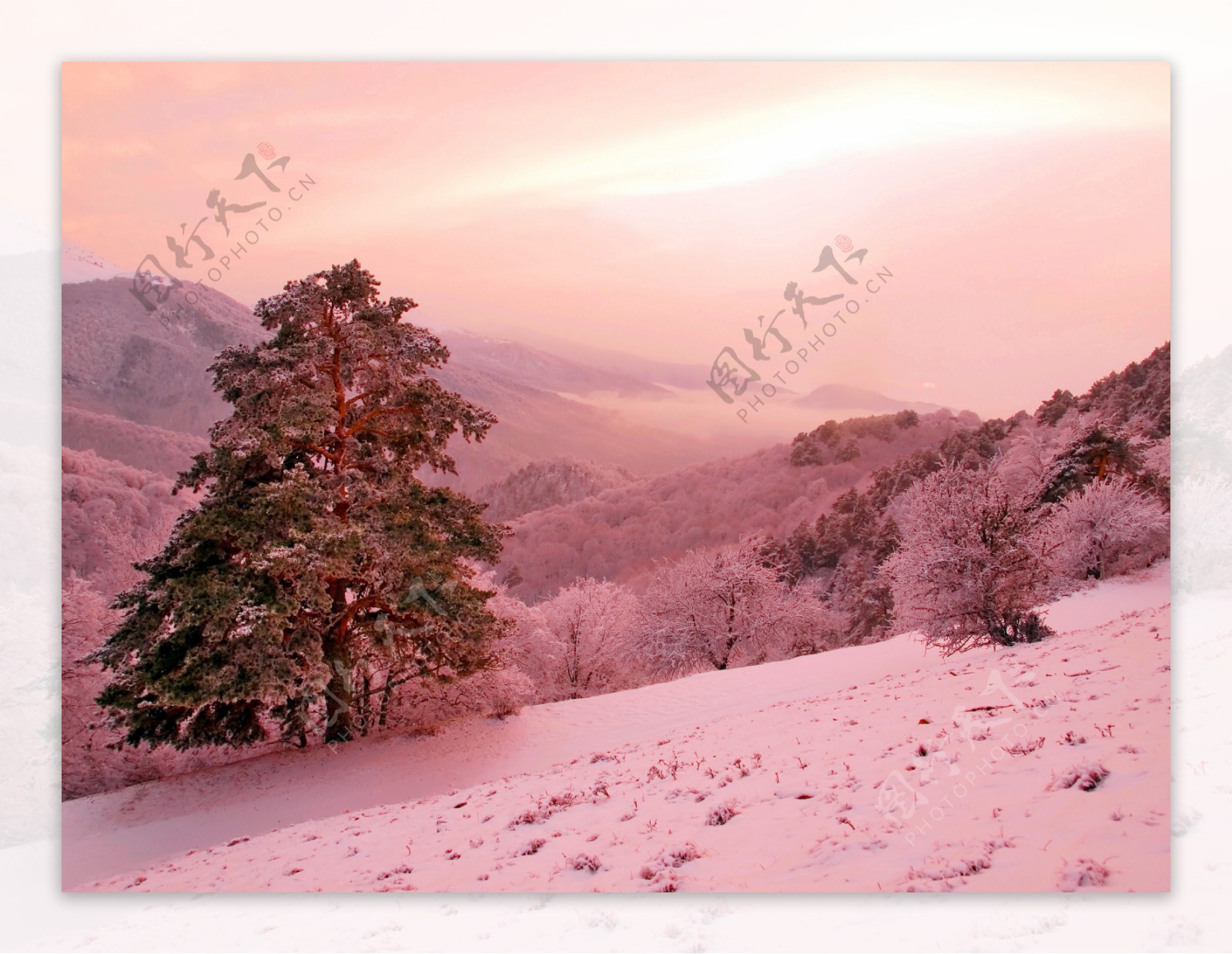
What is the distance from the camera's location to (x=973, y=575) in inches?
404

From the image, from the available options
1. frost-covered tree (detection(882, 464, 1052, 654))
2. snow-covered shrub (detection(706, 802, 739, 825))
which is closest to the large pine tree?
snow-covered shrub (detection(706, 802, 739, 825))

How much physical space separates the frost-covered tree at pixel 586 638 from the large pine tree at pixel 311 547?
3105 mm

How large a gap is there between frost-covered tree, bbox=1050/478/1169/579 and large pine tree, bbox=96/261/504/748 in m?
6.99

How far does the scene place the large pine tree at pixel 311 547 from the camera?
8.01m

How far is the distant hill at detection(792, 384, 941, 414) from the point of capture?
899 centimetres

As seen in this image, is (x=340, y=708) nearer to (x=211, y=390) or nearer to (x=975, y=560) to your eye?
(x=211, y=390)

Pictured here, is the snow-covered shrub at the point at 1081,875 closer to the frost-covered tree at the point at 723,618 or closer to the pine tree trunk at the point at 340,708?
the pine tree trunk at the point at 340,708

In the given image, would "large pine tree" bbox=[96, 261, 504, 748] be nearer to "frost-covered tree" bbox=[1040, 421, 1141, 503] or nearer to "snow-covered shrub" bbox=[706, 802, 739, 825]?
"snow-covered shrub" bbox=[706, 802, 739, 825]

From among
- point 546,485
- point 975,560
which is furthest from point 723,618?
point 546,485

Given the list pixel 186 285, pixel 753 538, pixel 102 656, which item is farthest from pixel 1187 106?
pixel 102 656

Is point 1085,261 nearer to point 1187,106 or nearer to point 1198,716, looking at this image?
point 1187,106

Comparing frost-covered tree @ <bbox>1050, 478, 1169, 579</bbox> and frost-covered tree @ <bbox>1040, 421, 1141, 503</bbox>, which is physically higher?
frost-covered tree @ <bbox>1040, 421, 1141, 503</bbox>

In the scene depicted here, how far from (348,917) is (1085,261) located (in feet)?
32.0

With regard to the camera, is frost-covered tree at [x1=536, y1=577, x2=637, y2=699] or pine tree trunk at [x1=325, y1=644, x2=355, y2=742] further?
frost-covered tree at [x1=536, y1=577, x2=637, y2=699]
